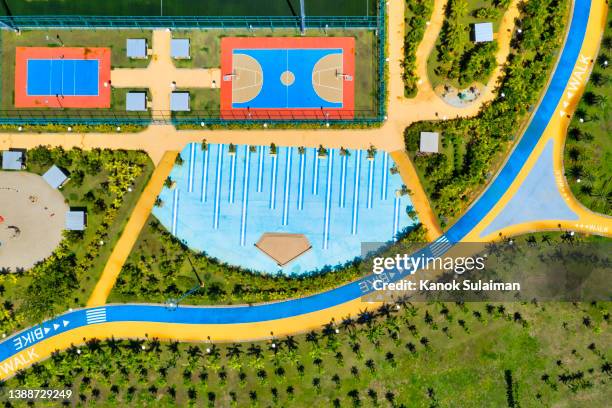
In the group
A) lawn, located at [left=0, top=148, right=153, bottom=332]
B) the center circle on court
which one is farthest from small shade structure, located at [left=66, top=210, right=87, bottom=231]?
the center circle on court

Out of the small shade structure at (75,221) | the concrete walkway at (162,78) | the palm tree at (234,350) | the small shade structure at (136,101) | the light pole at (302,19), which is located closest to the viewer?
the light pole at (302,19)

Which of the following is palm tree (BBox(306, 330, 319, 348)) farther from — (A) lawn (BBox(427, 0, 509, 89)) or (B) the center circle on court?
Result: (A) lawn (BBox(427, 0, 509, 89))

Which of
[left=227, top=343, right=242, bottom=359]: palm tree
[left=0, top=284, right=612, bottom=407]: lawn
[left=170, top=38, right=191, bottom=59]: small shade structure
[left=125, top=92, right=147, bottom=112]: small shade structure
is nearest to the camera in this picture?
[left=0, top=284, right=612, bottom=407]: lawn

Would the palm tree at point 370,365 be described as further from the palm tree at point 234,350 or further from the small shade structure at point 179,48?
the small shade structure at point 179,48

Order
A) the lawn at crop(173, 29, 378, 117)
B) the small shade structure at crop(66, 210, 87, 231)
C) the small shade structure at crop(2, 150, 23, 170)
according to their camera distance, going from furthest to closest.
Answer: the lawn at crop(173, 29, 378, 117)
the small shade structure at crop(2, 150, 23, 170)
the small shade structure at crop(66, 210, 87, 231)

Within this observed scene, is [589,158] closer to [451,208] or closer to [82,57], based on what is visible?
[451,208]

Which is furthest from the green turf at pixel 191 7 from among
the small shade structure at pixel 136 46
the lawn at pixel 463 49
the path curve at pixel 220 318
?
the path curve at pixel 220 318
